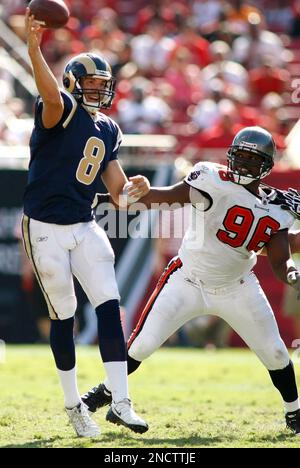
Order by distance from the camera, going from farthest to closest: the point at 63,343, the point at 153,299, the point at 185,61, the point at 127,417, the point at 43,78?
1. the point at 185,61
2. the point at 153,299
3. the point at 63,343
4. the point at 127,417
5. the point at 43,78

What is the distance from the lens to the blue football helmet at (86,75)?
5.55 metres

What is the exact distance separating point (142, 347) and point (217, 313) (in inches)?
18.6

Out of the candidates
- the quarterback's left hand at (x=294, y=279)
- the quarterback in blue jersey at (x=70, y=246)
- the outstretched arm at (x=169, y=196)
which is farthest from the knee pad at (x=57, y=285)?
the quarterback's left hand at (x=294, y=279)

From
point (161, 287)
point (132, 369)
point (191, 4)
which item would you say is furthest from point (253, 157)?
point (191, 4)

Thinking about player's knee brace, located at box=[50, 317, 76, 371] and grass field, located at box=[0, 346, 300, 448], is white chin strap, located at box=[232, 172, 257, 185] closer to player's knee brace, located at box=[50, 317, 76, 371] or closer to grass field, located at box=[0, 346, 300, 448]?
player's knee brace, located at box=[50, 317, 76, 371]

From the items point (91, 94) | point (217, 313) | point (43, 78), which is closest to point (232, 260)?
point (217, 313)

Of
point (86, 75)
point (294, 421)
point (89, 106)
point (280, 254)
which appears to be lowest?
point (294, 421)

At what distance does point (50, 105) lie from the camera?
204 inches

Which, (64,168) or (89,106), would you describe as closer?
(64,168)

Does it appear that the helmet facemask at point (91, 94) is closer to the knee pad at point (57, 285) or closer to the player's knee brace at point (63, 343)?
the knee pad at point (57, 285)

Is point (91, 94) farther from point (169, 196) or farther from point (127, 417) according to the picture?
point (127, 417)

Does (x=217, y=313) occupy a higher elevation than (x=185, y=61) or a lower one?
higher

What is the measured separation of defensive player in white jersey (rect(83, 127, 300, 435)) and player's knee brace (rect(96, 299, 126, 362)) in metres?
0.39

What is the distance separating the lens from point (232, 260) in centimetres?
576
